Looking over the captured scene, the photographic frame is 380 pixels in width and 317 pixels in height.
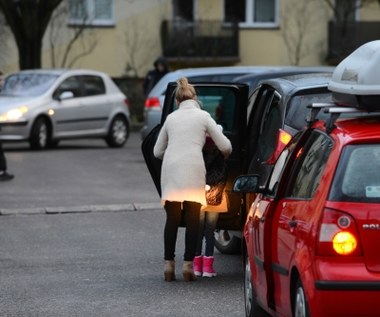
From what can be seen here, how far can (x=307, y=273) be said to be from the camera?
6641 millimetres

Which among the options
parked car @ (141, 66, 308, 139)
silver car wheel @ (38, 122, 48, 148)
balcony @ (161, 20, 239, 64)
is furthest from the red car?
balcony @ (161, 20, 239, 64)

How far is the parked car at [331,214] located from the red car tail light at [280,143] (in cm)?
210

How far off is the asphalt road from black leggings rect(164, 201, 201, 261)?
0.84ft

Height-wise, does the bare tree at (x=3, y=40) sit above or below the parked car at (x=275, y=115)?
below

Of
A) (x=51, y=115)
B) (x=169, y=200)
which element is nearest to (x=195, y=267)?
(x=169, y=200)

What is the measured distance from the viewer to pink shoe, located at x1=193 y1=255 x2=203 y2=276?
36.7ft

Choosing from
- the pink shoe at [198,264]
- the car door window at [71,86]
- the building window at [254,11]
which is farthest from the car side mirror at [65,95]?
the building window at [254,11]

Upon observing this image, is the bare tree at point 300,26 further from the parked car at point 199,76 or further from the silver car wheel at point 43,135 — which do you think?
the parked car at point 199,76

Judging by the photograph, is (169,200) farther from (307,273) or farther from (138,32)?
(138,32)

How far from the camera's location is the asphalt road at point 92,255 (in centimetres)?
974

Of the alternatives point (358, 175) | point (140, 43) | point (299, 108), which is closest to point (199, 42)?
point (140, 43)

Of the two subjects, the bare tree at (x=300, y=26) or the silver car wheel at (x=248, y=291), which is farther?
the bare tree at (x=300, y=26)

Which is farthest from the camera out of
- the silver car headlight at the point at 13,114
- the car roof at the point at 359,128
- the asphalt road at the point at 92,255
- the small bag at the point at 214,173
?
the silver car headlight at the point at 13,114

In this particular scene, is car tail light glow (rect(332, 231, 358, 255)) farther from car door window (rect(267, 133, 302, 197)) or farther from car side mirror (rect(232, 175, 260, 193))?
car side mirror (rect(232, 175, 260, 193))
